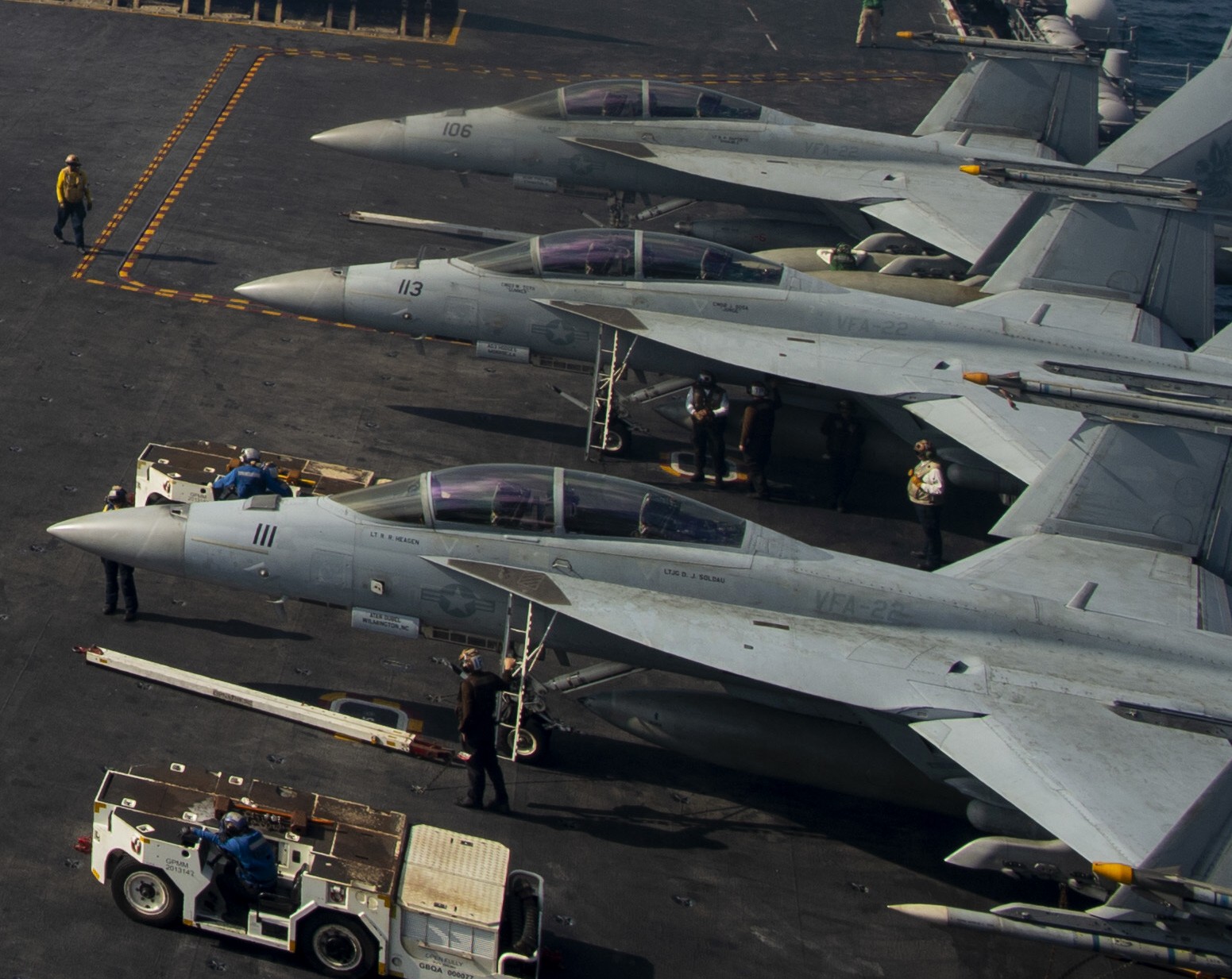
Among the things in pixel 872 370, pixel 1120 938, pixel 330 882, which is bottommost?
pixel 330 882

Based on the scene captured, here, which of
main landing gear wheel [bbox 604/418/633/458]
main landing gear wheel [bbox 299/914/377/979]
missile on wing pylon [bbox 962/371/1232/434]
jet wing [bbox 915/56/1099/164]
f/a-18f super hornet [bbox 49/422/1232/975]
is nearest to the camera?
main landing gear wheel [bbox 299/914/377/979]

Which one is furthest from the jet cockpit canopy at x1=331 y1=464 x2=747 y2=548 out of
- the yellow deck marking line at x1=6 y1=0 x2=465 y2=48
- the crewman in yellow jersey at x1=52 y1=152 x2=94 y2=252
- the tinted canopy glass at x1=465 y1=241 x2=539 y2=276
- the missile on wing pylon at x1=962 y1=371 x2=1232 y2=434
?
the yellow deck marking line at x1=6 y1=0 x2=465 y2=48

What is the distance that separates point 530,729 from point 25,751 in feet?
18.9

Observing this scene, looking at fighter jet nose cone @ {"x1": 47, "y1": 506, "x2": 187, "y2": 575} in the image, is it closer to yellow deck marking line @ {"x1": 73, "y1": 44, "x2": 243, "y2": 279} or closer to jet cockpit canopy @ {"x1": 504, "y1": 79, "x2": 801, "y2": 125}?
yellow deck marking line @ {"x1": 73, "y1": 44, "x2": 243, "y2": 279}

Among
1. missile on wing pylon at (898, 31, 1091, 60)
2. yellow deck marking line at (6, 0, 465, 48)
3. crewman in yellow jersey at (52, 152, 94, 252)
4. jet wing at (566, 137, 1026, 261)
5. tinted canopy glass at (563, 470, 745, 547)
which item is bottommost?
tinted canopy glass at (563, 470, 745, 547)

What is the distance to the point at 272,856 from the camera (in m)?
13.9

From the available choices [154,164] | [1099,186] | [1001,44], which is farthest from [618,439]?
[154,164]

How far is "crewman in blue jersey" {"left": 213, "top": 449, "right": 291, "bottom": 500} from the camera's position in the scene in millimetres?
18719

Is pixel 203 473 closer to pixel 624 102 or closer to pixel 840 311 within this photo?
pixel 840 311

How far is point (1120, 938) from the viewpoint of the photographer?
14008 millimetres

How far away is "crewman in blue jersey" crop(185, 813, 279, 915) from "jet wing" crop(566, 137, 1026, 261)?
710 inches

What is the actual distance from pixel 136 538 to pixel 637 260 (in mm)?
9908

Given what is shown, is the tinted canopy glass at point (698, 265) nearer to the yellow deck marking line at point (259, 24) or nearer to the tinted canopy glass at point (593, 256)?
the tinted canopy glass at point (593, 256)

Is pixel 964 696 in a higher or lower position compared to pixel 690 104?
lower
